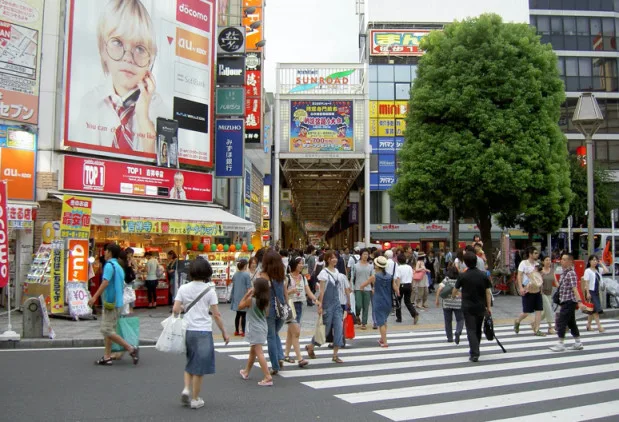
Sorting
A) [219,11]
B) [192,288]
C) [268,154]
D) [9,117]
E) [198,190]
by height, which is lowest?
[192,288]

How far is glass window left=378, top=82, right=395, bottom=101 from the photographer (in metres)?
44.2

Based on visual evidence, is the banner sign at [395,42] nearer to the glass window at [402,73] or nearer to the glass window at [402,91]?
the glass window at [402,73]

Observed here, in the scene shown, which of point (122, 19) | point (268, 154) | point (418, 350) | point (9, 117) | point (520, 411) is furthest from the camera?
point (268, 154)

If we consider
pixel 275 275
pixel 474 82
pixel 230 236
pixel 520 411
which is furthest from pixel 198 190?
pixel 520 411

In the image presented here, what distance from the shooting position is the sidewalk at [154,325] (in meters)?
10.9

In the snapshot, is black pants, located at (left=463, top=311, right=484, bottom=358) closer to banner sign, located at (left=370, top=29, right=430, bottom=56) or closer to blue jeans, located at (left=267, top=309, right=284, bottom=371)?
blue jeans, located at (left=267, top=309, right=284, bottom=371)

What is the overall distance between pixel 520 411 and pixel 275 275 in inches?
134

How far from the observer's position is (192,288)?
6.49 meters

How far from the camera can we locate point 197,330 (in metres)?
6.36

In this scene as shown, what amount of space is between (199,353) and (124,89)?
14.7 metres

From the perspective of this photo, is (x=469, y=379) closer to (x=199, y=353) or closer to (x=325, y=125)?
(x=199, y=353)

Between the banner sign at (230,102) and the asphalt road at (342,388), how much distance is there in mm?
13820

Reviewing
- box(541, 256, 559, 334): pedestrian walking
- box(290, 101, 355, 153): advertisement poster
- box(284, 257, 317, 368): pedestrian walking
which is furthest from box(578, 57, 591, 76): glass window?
box(284, 257, 317, 368): pedestrian walking

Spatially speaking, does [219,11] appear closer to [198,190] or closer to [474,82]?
[198,190]
